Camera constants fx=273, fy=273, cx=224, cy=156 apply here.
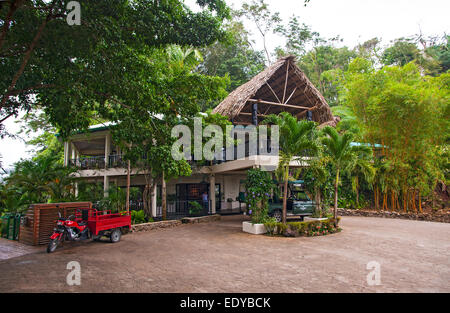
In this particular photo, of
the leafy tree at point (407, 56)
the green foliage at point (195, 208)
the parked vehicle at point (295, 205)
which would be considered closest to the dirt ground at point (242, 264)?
the parked vehicle at point (295, 205)

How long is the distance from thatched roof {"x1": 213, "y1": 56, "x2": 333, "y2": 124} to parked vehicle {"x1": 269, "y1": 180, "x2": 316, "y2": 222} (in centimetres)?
433

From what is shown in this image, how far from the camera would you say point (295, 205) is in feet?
37.7

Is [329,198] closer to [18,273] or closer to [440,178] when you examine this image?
[440,178]

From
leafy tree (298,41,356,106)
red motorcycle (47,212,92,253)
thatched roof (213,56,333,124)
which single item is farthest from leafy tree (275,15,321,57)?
red motorcycle (47,212,92,253)

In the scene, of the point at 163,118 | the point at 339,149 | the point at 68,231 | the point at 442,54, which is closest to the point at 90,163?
the point at 68,231

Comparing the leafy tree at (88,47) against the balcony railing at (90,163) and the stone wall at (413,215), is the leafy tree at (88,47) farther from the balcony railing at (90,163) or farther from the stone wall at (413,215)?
the stone wall at (413,215)

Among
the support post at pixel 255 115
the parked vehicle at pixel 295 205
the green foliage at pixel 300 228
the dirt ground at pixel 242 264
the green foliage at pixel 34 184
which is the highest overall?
the support post at pixel 255 115

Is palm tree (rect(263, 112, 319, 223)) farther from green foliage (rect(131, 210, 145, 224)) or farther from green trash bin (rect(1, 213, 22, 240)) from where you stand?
green trash bin (rect(1, 213, 22, 240))

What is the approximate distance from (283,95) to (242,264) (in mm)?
10941

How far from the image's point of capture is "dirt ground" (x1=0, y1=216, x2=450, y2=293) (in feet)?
15.4

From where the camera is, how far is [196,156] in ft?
44.2

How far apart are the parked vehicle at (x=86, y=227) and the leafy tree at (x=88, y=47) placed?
277 centimetres

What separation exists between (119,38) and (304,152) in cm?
731

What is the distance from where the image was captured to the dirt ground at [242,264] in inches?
184
